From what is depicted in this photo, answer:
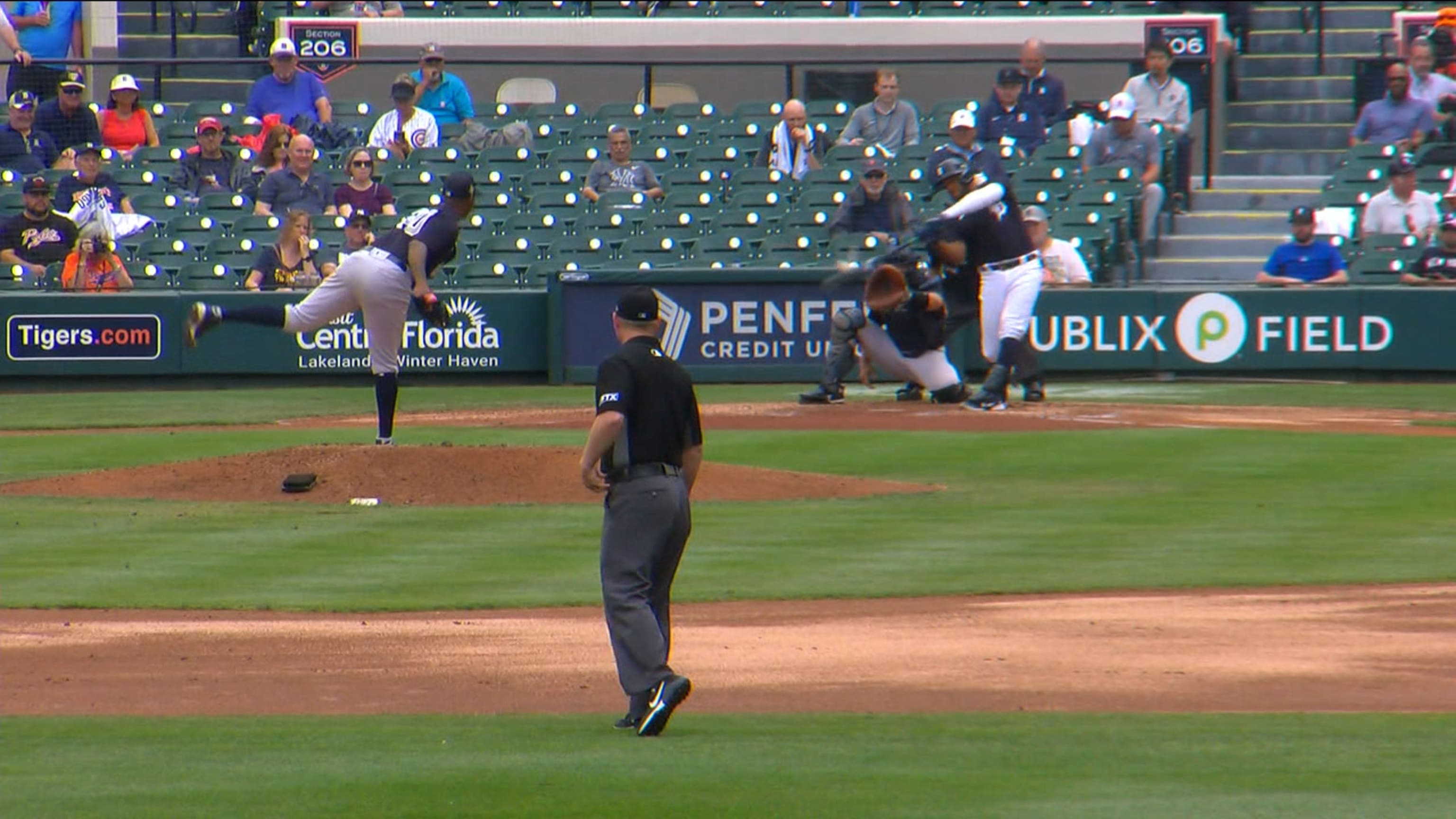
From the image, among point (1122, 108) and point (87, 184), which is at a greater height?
point (1122, 108)

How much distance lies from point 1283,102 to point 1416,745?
20993 mm

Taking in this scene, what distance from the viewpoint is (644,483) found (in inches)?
279

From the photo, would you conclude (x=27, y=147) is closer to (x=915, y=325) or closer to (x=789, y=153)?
(x=789, y=153)

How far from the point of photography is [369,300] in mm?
13992

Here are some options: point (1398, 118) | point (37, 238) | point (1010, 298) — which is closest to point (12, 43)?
point (37, 238)

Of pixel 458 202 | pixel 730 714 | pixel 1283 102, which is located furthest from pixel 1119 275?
pixel 730 714

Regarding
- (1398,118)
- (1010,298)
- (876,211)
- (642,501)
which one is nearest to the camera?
(642,501)

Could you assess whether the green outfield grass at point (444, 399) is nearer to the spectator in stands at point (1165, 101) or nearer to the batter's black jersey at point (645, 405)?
the spectator in stands at point (1165, 101)

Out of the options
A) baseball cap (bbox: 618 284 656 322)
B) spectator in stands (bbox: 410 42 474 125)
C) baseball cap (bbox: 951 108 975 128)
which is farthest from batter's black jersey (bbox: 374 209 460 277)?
spectator in stands (bbox: 410 42 474 125)

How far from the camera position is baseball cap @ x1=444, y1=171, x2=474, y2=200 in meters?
A: 13.4

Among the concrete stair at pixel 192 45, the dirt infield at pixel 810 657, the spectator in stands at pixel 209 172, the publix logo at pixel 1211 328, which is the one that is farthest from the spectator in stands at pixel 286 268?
the dirt infield at pixel 810 657

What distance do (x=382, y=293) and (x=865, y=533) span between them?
12.9 feet

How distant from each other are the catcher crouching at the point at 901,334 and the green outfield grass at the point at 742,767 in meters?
9.84

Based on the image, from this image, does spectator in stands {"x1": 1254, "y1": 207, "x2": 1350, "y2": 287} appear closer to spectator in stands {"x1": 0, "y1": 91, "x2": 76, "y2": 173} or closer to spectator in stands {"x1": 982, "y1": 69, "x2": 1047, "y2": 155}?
spectator in stands {"x1": 982, "y1": 69, "x2": 1047, "y2": 155}
